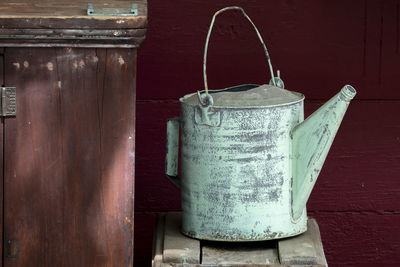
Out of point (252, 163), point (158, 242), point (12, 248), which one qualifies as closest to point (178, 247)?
point (158, 242)

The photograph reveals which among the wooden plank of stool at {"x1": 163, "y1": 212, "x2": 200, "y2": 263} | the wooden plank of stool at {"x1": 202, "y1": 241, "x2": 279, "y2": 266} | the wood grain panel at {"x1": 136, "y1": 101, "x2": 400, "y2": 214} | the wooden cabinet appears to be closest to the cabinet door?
the wooden cabinet

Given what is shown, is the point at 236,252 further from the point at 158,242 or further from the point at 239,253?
the point at 158,242

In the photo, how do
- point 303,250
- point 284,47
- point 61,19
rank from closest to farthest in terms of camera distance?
point 61,19 < point 303,250 < point 284,47

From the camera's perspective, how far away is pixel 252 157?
Result: 7.95 ft

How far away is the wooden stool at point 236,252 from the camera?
2.40m

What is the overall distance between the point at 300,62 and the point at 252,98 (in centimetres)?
59

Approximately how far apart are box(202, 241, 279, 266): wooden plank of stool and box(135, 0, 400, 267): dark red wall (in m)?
0.57

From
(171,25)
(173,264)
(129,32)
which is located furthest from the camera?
(171,25)

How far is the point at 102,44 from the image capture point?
2.26 meters

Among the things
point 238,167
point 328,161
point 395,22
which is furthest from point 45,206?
point 395,22

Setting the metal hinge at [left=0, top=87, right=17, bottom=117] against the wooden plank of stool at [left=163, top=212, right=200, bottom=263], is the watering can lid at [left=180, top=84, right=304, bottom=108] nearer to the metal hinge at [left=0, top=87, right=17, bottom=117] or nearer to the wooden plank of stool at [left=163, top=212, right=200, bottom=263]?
the wooden plank of stool at [left=163, top=212, right=200, bottom=263]

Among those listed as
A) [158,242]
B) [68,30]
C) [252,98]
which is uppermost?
[68,30]

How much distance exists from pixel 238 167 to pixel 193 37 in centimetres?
69

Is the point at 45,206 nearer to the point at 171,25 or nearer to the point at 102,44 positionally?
the point at 102,44
